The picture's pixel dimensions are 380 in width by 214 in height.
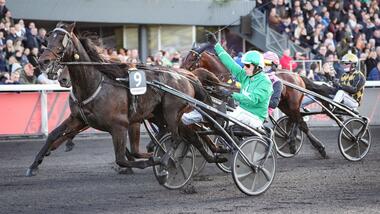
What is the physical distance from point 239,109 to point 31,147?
5470 millimetres

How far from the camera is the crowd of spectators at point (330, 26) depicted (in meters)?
19.2

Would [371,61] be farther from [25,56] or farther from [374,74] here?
[25,56]

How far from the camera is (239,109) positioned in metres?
8.46

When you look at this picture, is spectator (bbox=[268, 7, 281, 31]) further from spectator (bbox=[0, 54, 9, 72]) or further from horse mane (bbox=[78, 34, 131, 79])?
horse mane (bbox=[78, 34, 131, 79])

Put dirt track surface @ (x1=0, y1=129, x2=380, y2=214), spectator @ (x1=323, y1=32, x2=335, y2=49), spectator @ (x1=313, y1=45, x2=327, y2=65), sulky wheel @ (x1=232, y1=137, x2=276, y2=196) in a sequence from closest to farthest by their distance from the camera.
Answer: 1. dirt track surface @ (x1=0, y1=129, x2=380, y2=214)
2. sulky wheel @ (x1=232, y1=137, x2=276, y2=196)
3. spectator @ (x1=313, y1=45, x2=327, y2=65)
4. spectator @ (x1=323, y1=32, x2=335, y2=49)

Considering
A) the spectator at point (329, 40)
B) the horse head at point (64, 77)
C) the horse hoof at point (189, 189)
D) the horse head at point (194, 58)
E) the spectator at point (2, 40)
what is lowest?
the spectator at point (329, 40)

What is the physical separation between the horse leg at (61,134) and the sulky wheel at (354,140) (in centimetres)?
399

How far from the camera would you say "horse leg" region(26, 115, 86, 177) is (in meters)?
8.96

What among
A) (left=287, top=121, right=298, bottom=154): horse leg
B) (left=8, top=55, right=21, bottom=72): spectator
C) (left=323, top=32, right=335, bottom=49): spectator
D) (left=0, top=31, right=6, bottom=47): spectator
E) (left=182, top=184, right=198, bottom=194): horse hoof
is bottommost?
(left=287, top=121, right=298, bottom=154): horse leg

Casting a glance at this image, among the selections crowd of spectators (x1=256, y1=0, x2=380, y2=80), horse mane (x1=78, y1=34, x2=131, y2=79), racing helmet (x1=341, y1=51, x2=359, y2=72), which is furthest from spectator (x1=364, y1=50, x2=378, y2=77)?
horse mane (x1=78, y1=34, x2=131, y2=79)

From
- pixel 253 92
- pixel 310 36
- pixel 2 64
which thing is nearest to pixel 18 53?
pixel 2 64

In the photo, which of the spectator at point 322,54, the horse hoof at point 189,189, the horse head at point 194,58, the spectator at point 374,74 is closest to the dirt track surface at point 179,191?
the horse hoof at point 189,189

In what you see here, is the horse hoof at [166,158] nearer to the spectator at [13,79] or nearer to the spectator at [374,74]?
the spectator at [13,79]

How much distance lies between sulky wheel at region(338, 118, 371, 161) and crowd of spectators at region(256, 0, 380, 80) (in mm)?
7211
